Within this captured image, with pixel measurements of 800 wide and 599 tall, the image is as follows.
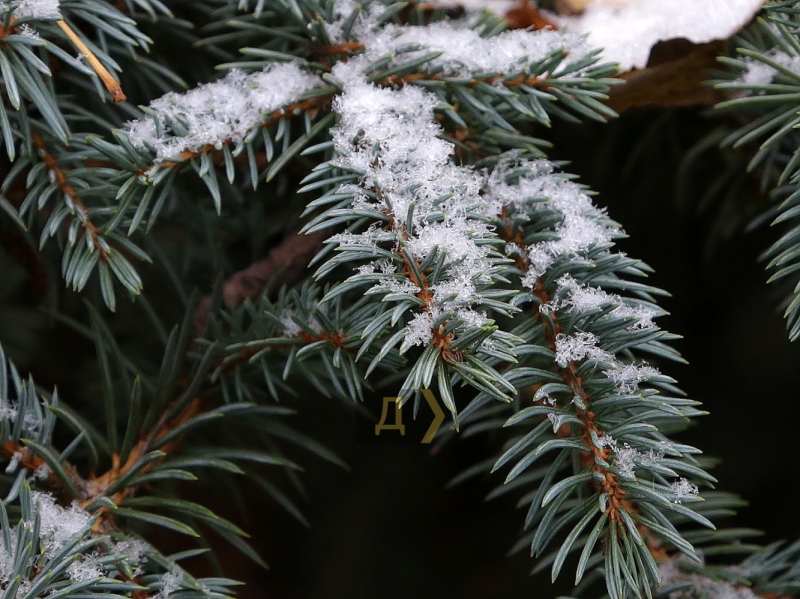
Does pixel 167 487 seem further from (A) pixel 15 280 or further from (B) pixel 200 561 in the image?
(B) pixel 200 561

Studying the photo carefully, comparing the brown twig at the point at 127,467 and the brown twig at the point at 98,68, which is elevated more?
the brown twig at the point at 98,68

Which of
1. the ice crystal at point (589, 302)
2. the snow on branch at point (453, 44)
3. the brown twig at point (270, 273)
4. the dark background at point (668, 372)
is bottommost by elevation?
the dark background at point (668, 372)

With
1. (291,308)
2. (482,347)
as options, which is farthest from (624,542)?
(291,308)

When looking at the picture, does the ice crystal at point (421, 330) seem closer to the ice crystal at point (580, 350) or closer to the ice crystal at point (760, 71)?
the ice crystal at point (580, 350)

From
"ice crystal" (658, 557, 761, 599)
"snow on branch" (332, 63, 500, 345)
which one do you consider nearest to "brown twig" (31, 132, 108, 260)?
"snow on branch" (332, 63, 500, 345)

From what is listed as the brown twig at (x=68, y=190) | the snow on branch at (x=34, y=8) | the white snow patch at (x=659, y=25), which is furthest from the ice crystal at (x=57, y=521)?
the white snow patch at (x=659, y=25)

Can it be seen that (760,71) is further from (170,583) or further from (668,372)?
(170,583)
